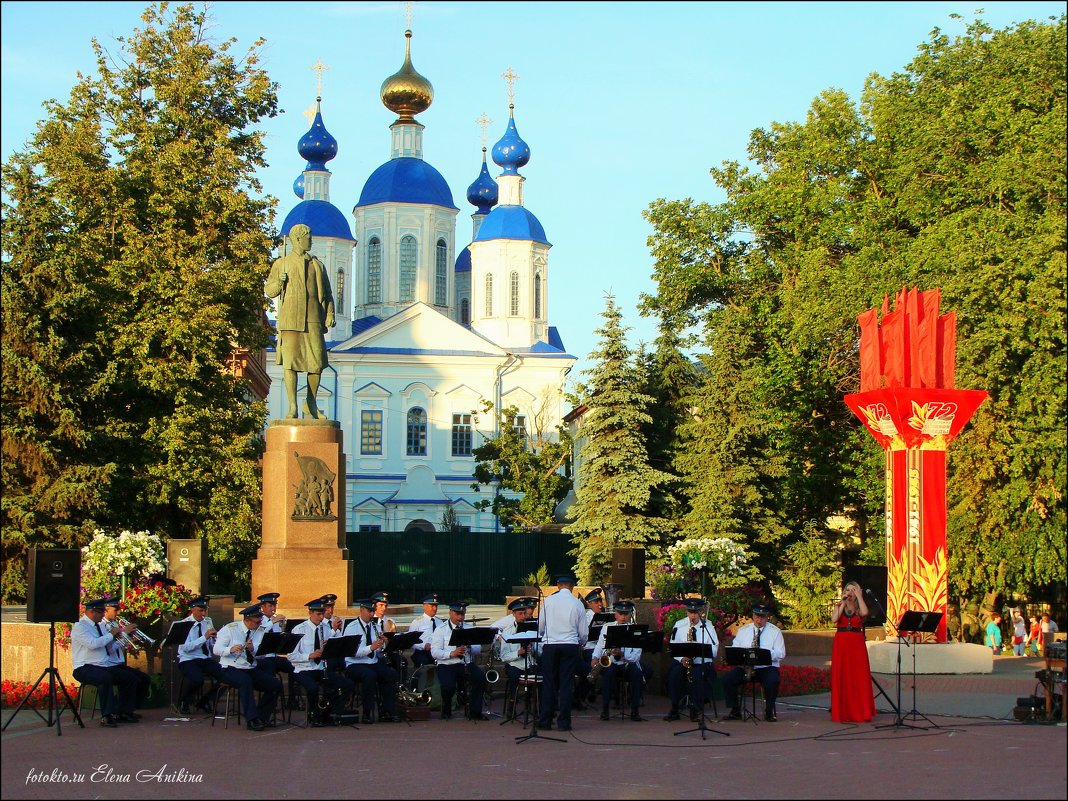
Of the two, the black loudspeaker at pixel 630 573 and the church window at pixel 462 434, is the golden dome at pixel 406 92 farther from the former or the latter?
the black loudspeaker at pixel 630 573

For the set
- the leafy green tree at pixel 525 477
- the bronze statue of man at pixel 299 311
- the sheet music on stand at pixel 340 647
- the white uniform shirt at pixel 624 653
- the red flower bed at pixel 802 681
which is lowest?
the red flower bed at pixel 802 681

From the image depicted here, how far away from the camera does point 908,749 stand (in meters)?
13.2

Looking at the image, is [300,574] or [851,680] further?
[300,574]

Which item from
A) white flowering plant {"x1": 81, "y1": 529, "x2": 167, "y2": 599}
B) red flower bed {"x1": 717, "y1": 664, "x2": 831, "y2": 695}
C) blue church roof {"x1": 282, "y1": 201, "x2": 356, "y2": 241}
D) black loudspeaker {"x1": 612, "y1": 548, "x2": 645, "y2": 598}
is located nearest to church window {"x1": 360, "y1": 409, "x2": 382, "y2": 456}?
blue church roof {"x1": 282, "y1": 201, "x2": 356, "y2": 241}

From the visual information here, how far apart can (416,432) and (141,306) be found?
41071 mm

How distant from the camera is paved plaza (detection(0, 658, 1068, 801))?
36.1ft

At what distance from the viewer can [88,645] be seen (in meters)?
15.4

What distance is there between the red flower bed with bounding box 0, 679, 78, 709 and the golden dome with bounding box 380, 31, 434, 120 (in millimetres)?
68985

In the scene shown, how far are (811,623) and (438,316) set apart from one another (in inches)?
1637

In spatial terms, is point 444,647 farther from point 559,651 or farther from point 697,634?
point 697,634

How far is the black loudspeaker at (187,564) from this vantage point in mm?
20109

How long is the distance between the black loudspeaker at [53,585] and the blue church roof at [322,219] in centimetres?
6599

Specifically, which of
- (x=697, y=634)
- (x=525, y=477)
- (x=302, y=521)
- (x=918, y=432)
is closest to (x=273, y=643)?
(x=697, y=634)

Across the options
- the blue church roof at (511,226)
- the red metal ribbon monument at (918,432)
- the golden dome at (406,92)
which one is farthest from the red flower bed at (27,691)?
the golden dome at (406,92)
